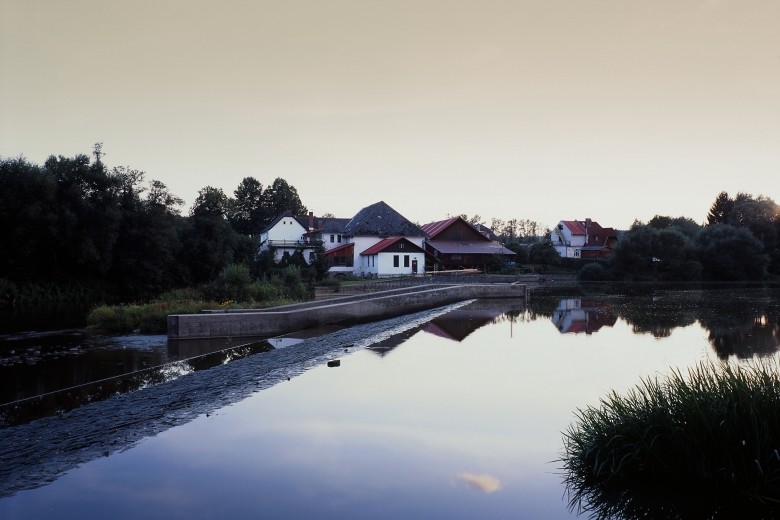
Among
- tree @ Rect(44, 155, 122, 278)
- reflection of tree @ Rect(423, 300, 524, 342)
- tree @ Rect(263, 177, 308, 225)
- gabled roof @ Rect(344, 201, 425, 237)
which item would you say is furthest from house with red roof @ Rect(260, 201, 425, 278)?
tree @ Rect(263, 177, 308, 225)

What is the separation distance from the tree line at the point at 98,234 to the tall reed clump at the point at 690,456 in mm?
38186

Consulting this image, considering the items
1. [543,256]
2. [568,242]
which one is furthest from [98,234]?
[568,242]

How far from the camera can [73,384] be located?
504 inches

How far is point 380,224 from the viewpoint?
209 feet

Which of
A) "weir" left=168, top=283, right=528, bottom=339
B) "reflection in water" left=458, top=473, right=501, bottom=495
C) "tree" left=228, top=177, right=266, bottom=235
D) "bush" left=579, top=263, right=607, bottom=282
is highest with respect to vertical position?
"tree" left=228, top=177, right=266, bottom=235

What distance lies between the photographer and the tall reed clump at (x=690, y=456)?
627 centimetres

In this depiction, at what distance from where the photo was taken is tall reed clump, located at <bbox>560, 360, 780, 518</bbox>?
627cm

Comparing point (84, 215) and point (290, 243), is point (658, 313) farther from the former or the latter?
point (290, 243)

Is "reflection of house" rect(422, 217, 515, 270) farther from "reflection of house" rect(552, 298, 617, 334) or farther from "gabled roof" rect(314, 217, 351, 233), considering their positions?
"reflection of house" rect(552, 298, 617, 334)

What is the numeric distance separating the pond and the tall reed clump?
23.7 inches

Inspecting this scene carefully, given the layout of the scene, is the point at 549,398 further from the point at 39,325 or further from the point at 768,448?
the point at 39,325

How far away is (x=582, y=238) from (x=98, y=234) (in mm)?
72789

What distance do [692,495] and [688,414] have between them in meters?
0.85

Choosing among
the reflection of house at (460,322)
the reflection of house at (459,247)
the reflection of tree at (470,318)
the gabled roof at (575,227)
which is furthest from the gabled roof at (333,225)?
the gabled roof at (575,227)
